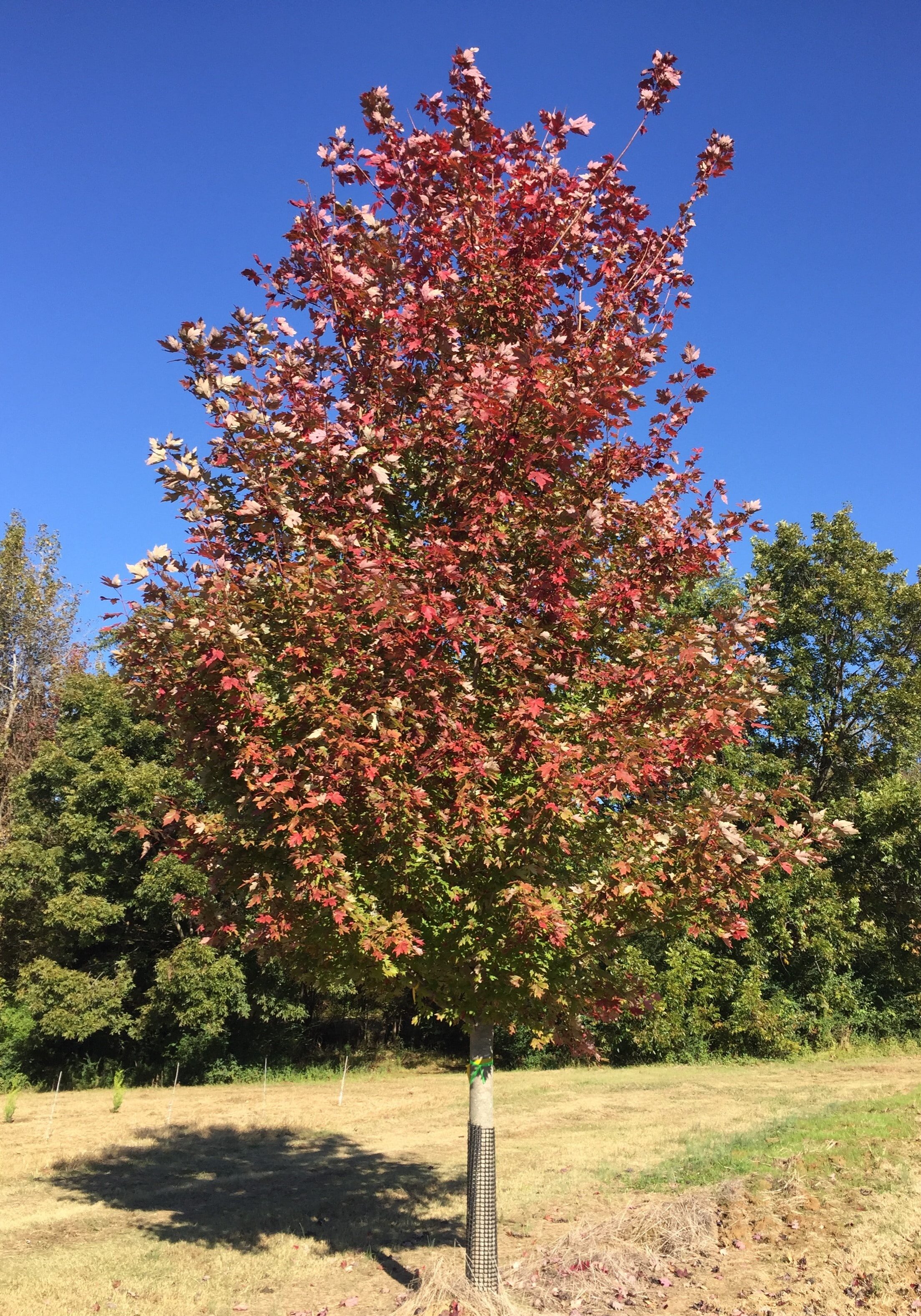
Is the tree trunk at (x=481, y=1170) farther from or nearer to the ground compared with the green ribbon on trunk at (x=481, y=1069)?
nearer to the ground

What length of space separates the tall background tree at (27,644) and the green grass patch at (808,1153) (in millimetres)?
28547

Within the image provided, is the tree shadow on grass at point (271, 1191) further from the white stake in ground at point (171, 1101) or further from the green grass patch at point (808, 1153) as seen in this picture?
the green grass patch at point (808, 1153)

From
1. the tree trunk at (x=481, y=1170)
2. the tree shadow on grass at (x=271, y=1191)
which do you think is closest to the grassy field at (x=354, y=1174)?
the tree shadow on grass at (x=271, y=1191)

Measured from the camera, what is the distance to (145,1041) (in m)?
27.8

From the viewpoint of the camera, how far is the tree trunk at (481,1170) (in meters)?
6.64

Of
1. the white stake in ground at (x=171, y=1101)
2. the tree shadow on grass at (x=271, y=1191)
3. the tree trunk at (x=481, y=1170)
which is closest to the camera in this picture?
the tree trunk at (x=481, y=1170)

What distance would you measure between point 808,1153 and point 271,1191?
7.07m

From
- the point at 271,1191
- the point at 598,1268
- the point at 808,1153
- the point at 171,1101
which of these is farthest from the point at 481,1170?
the point at 171,1101

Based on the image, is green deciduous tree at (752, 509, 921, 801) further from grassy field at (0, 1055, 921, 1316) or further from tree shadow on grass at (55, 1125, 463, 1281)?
tree shadow on grass at (55, 1125, 463, 1281)

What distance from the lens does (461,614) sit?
595 centimetres

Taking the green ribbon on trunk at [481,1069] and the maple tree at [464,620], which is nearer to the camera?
the maple tree at [464,620]

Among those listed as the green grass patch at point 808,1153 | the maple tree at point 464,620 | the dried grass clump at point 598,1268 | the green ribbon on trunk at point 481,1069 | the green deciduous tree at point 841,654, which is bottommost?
the dried grass clump at point 598,1268

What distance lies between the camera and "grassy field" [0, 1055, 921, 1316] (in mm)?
7879

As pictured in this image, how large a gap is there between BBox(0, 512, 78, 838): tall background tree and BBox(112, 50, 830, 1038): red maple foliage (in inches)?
1189
